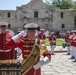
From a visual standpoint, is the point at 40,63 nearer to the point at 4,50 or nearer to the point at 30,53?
the point at 30,53

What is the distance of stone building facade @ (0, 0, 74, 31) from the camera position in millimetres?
62500

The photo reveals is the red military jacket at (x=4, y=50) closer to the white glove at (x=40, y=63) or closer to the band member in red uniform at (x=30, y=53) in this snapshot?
the band member in red uniform at (x=30, y=53)

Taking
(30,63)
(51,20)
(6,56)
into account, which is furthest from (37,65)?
(51,20)

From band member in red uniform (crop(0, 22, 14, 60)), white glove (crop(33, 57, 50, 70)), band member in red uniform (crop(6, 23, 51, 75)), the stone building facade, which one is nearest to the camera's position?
white glove (crop(33, 57, 50, 70))

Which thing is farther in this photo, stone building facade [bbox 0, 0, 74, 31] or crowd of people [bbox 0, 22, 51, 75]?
stone building facade [bbox 0, 0, 74, 31]

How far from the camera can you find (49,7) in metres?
63.7

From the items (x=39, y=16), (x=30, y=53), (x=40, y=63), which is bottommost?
(x=40, y=63)

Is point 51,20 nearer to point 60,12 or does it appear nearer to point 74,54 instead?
point 60,12

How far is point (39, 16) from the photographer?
63000 millimetres

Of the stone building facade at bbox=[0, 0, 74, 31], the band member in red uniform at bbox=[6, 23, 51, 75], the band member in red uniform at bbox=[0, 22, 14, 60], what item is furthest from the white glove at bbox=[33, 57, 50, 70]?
the stone building facade at bbox=[0, 0, 74, 31]

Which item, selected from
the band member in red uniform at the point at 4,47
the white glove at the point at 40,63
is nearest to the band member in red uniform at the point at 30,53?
the white glove at the point at 40,63

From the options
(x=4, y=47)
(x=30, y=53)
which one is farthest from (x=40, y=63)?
(x=4, y=47)

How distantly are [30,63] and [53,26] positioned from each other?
57676mm

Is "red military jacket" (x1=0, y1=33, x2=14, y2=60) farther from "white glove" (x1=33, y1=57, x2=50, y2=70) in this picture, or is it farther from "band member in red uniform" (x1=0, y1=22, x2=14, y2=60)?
"white glove" (x1=33, y1=57, x2=50, y2=70)
